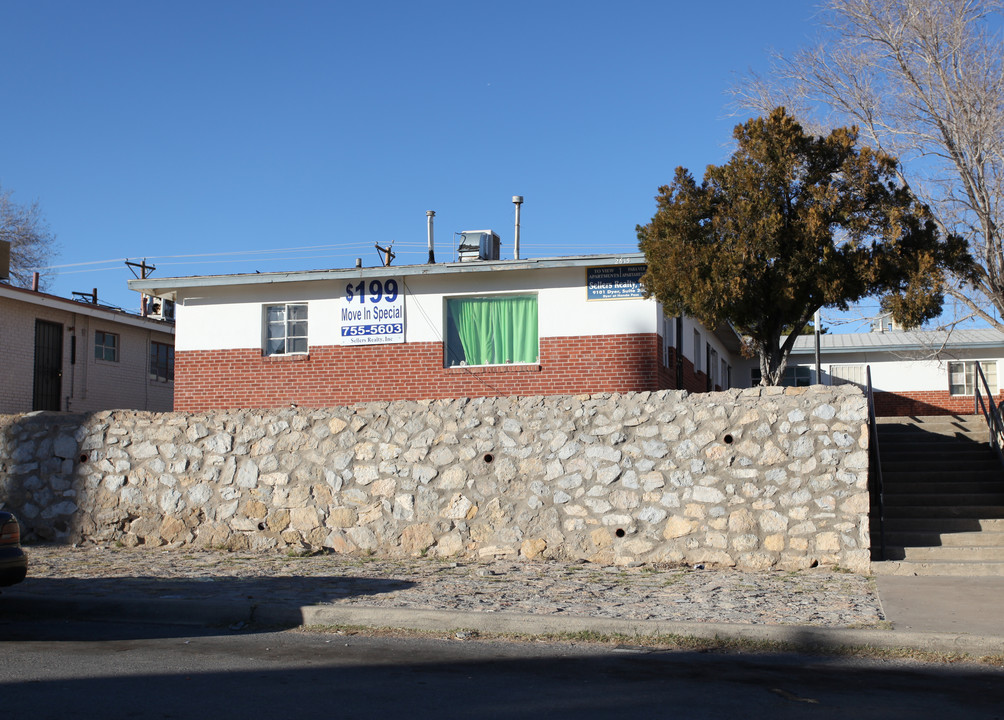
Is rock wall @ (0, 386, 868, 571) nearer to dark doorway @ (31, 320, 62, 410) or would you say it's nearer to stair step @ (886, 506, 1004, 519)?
stair step @ (886, 506, 1004, 519)

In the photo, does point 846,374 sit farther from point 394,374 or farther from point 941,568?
point 941,568

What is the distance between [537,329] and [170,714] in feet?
43.2

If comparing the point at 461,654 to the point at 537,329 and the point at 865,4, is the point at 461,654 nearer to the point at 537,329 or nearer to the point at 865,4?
the point at 537,329

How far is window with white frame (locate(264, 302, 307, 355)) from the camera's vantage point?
19.2 meters

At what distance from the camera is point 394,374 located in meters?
18.6

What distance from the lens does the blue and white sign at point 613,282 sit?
1739 centimetres

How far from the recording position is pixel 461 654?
710 centimetres

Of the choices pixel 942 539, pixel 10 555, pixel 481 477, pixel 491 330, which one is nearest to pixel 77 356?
pixel 491 330

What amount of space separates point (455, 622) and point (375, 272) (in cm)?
1130

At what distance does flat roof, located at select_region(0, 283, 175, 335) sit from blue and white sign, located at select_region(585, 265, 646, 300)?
549 inches

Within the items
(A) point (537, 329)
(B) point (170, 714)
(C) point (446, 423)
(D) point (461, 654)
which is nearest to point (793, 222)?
(A) point (537, 329)

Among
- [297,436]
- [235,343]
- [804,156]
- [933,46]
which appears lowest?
[297,436]

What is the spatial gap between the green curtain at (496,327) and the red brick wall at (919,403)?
1531cm

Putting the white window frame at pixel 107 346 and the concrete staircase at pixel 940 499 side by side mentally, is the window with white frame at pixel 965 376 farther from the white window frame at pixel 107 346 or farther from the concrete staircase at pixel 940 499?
the white window frame at pixel 107 346
